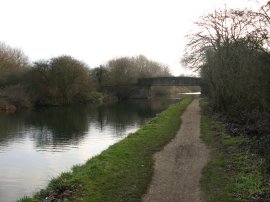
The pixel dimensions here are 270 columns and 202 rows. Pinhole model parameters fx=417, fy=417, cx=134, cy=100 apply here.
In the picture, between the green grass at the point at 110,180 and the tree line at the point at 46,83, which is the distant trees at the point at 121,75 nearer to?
the tree line at the point at 46,83

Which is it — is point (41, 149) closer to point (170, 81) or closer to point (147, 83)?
point (147, 83)

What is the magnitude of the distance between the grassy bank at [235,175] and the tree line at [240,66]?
0.79m

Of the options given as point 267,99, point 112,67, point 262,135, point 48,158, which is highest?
point 112,67

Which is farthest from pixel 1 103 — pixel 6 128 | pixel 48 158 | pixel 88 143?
pixel 48 158

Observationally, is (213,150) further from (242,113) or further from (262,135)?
(242,113)

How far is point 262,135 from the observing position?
17.8 metres

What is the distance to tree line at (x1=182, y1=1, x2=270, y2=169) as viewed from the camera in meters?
16.6

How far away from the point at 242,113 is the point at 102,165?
46.2ft

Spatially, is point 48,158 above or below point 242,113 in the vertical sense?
below

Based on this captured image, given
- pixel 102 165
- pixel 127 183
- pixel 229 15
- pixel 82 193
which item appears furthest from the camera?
pixel 229 15

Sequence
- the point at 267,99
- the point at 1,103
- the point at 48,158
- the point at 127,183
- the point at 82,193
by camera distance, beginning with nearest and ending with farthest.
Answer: the point at 82,193 → the point at 127,183 → the point at 267,99 → the point at 48,158 → the point at 1,103

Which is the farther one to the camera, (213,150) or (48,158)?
(48,158)

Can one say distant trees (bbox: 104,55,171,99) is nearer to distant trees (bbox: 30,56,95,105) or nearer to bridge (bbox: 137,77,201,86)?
bridge (bbox: 137,77,201,86)

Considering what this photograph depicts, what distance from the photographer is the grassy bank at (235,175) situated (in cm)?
1038
